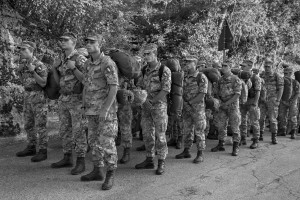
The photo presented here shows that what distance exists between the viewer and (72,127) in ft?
15.8

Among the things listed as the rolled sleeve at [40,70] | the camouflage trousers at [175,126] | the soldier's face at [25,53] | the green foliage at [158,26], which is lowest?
the camouflage trousers at [175,126]

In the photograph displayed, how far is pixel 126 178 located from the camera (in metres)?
4.66

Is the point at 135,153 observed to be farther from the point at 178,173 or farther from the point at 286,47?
the point at 286,47

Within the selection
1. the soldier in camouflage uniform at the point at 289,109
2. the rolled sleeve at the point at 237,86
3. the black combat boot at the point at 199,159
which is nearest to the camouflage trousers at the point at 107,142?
the black combat boot at the point at 199,159

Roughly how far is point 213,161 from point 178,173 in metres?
1.09

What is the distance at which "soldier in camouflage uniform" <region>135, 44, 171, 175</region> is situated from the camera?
497 cm

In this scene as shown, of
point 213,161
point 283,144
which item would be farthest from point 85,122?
point 283,144

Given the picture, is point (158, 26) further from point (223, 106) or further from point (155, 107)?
point (155, 107)

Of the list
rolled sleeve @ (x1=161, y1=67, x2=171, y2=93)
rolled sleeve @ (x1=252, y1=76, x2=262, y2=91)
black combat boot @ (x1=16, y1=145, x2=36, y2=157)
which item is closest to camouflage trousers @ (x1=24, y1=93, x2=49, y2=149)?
black combat boot @ (x1=16, y1=145, x2=36, y2=157)

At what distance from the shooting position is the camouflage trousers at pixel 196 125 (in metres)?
5.72

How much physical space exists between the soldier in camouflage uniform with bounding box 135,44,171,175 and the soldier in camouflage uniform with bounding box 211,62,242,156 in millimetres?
2006

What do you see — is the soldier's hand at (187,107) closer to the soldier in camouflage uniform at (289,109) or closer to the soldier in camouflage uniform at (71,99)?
the soldier in camouflage uniform at (71,99)

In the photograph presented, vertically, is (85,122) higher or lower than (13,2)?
lower

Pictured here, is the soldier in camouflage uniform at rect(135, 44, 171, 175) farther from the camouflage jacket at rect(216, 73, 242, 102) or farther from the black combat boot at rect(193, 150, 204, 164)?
the camouflage jacket at rect(216, 73, 242, 102)
